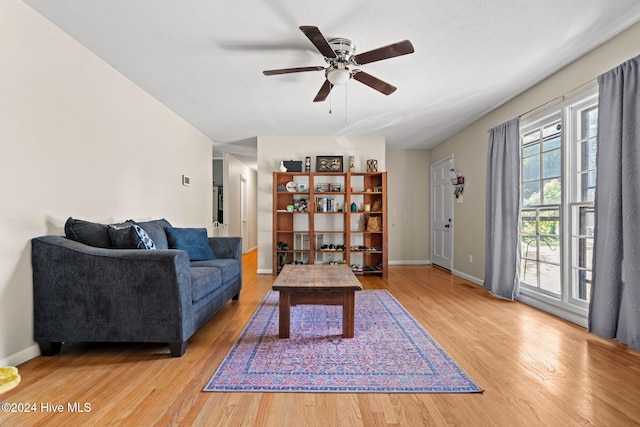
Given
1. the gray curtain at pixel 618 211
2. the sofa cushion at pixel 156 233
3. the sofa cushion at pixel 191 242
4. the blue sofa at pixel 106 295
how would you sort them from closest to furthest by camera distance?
the blue sofa at pixel 106 295 < the gray curtain at pixel 618 211 < the sofa cushion at pixel 156 233 < the sofa cushion at pixel 191 242

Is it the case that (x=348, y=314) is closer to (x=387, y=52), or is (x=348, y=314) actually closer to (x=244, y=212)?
(x=387, y=52)

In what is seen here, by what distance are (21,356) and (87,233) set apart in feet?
2.86

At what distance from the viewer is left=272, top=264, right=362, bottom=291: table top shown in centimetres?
239

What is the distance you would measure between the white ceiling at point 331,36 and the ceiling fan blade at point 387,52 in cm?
24

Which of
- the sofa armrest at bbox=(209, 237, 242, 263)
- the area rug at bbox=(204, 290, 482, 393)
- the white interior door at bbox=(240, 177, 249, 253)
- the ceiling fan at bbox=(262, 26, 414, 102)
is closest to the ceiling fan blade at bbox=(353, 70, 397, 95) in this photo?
the ceiling fan at bbox=(262, 26, 414, 102)

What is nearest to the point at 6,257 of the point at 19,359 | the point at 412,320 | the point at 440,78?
the point at 19,359

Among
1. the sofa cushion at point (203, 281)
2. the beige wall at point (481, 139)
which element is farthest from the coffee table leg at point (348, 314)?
the beige wall at point (481, 139)

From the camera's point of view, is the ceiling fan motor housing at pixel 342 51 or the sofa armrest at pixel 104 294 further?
the ceiling fan motor housing at pixel 342 51

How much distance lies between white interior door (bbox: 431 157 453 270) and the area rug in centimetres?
317

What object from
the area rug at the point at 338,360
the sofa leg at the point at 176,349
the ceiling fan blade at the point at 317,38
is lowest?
the area rug at the point at 338,360

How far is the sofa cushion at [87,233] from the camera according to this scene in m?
2.33

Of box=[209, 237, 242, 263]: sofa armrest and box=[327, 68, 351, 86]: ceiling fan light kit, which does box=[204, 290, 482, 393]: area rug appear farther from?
box=[327, 68, 351, 86]: ceiling fan light kit

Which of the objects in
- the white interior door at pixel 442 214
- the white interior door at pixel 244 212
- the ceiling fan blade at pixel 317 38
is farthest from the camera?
the white interior door at pixel 244 212

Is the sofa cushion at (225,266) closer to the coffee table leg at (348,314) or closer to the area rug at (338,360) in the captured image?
the area rug at (338,360)
